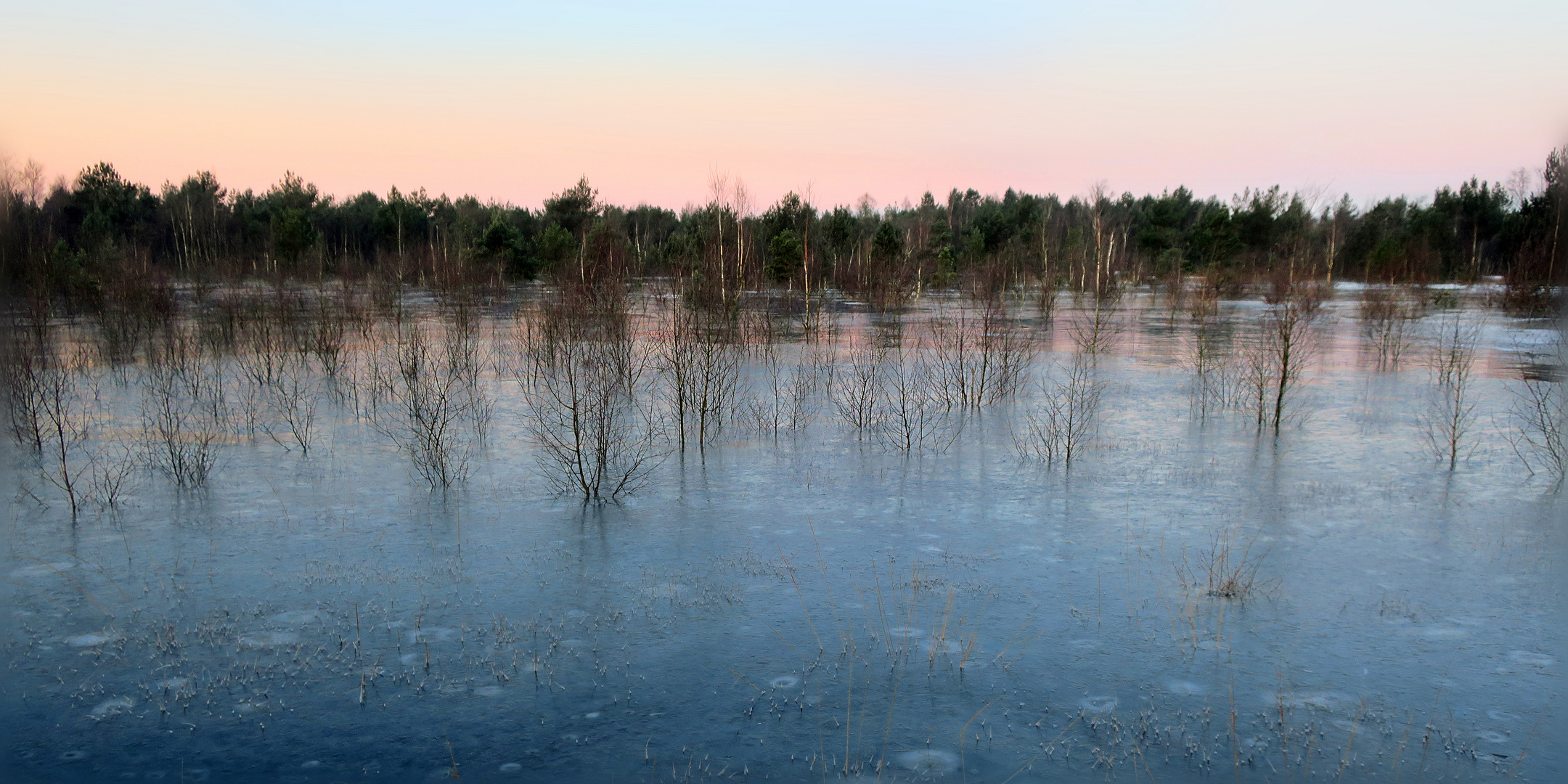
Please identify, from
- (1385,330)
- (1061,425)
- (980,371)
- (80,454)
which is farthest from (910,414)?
(1385,330)

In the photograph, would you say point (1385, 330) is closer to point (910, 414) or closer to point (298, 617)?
point (910, 414)

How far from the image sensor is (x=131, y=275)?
28.2 m

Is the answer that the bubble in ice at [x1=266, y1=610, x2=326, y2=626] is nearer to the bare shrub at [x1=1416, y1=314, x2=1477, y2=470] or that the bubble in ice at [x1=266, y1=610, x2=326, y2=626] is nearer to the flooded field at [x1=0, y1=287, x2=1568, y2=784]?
the flooded field at [x1=0, y1=287, x2=1568, y2=784]

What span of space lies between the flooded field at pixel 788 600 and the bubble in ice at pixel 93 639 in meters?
0.03

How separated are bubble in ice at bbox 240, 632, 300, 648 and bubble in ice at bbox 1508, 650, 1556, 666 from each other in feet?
25.5

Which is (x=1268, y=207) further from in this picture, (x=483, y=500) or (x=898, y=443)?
(x=483, y=500)

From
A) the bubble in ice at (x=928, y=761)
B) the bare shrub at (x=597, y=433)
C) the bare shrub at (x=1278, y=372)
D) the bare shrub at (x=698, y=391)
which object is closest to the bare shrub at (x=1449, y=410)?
the bare shrub at (x=1278, y=372)

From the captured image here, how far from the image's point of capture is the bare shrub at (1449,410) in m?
11.9

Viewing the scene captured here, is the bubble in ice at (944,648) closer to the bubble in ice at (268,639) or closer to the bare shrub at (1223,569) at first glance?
the bare shrub at (1223,569)

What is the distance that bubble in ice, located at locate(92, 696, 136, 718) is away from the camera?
5.41 metres

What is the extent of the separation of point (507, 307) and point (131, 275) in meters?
12.8

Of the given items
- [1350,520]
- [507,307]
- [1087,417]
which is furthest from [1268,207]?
[1350,520]

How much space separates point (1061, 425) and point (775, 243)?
24.5 m

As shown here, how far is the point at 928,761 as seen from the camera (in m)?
5.01
